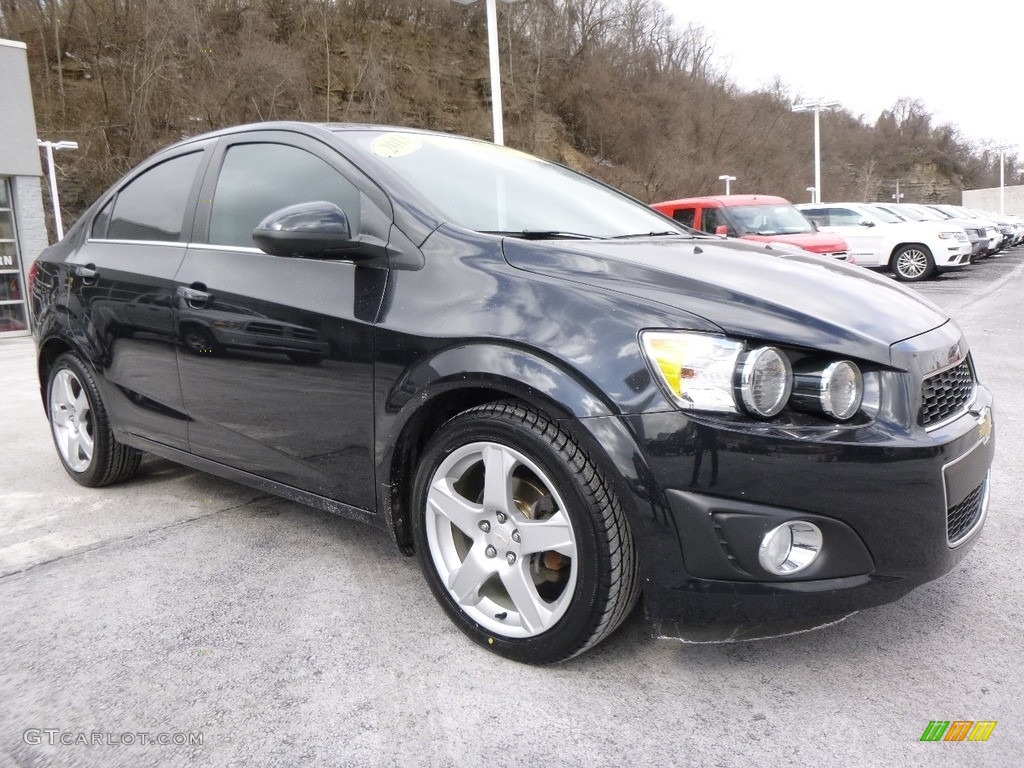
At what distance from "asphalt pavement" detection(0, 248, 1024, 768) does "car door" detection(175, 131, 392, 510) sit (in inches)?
17.0

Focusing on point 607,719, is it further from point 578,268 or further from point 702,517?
point 578,268

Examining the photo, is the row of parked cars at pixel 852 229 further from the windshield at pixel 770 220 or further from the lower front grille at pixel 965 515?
the lower front grille at pixel 965 515

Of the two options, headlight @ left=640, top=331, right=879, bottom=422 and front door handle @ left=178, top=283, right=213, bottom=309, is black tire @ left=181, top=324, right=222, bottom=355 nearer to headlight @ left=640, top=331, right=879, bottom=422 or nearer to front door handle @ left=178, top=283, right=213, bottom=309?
front door handle @ left=178, top=283, right=213, bottom=309

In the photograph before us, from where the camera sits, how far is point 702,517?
77.5 inches

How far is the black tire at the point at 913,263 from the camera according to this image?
17.0 m

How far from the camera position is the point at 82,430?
4035 millimetres

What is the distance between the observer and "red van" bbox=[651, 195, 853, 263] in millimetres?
12531

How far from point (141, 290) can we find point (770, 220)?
11413 millimetres

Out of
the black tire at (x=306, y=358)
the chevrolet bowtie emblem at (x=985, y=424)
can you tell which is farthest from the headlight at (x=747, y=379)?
the black tire at (x=306, y=358)

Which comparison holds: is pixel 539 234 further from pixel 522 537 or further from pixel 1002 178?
pixel 1002 178

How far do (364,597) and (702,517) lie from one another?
1.30 m

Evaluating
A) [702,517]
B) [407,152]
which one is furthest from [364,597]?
[407,152]

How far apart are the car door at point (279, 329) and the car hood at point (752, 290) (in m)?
0.59

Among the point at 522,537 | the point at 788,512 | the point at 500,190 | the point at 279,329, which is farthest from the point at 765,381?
the point at 279,329
